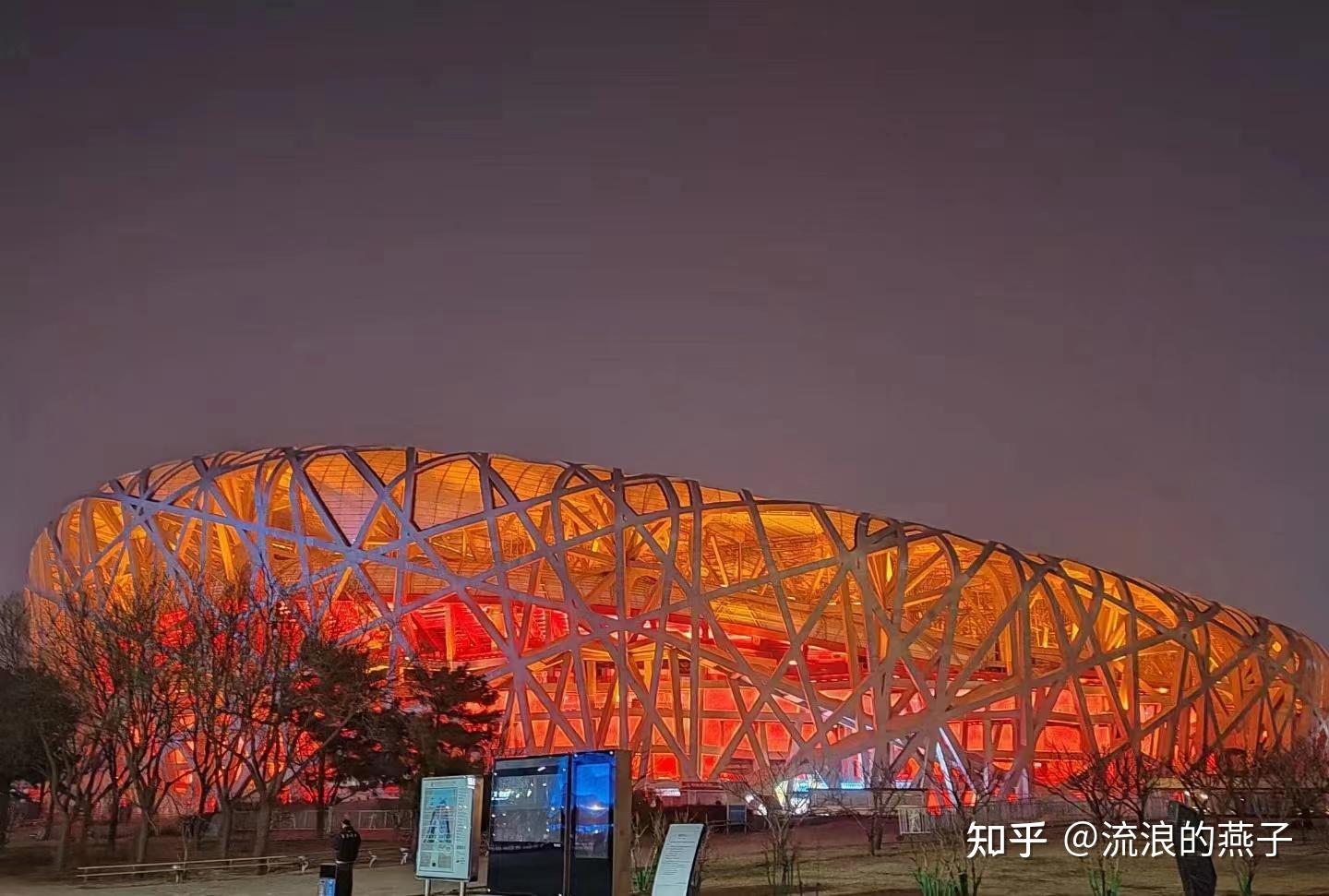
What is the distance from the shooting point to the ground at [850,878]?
70.7ft

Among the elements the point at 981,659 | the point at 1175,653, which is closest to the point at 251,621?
the point at 981,659

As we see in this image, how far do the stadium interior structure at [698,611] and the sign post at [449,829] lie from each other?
98.5 feet

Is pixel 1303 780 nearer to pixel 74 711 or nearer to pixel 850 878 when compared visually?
pixel 850 878

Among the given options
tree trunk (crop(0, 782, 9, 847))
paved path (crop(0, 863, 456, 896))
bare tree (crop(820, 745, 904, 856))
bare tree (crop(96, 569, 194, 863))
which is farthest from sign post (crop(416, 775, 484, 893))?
tree trunk (crop(0, 782, 9, 847))

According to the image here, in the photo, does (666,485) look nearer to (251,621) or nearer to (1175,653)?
(251,621)

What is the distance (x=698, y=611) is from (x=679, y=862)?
36.7 m

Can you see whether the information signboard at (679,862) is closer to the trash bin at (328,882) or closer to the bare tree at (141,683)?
the trash bin at (328,882)

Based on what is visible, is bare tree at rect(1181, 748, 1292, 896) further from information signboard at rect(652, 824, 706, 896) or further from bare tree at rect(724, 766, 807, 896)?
information signboard at rect(652, 824, 706, 896)

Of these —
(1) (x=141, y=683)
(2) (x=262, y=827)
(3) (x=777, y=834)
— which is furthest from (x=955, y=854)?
(1) (x=141, y=683)

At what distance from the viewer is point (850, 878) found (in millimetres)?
24109

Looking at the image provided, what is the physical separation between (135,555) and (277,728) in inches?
977

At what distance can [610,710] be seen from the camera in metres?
51.8

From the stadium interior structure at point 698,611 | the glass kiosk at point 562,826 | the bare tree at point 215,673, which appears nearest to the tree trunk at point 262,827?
the bare tree at point 215,673

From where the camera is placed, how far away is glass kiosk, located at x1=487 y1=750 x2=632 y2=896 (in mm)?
13648
